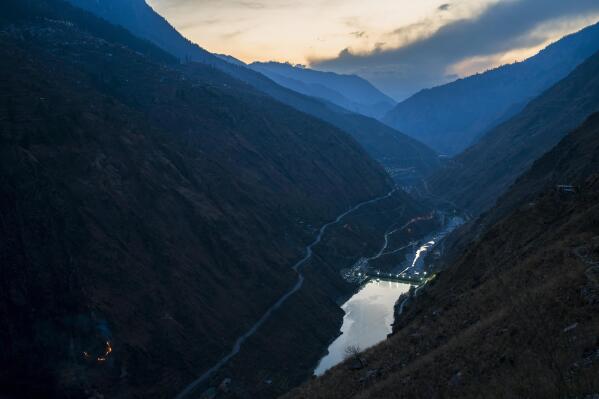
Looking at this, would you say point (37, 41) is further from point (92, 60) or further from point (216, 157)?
point (216, 157)

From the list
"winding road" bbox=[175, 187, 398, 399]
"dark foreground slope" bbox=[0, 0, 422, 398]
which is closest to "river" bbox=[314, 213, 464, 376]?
"winding road" bbox=[175, 187, 398, 399]

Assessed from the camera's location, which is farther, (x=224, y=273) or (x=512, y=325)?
(x=224, y=273)

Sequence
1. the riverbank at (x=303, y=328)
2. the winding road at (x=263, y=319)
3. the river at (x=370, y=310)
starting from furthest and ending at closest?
1. the river at (x=370, y=310)
2. the riverbank at (x=303, y=328)
3. the winding road at (x=263, y=319)

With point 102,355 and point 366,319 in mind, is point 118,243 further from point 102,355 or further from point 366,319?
point 366,319

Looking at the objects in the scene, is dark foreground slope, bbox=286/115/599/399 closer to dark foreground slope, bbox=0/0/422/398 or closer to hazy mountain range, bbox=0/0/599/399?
hazy mountain range, bbox=0/0/599/399

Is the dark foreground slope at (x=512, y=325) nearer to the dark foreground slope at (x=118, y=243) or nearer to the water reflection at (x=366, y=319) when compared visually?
the water reflection at (x=366, y=319)

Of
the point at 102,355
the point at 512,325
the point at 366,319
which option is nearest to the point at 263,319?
the point at 366,319

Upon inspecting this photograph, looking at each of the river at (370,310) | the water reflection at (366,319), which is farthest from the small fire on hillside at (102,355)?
the water reflection at (366,319)
